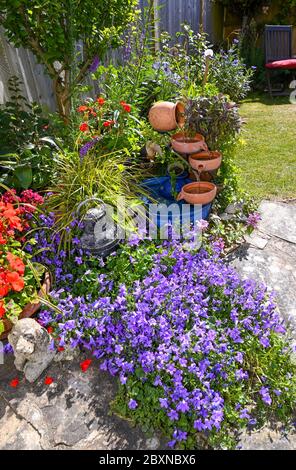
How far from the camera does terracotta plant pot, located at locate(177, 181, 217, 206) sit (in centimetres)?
259

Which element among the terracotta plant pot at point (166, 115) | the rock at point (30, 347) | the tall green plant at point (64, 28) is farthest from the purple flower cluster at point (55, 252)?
the tall green plant at point (64, 28)

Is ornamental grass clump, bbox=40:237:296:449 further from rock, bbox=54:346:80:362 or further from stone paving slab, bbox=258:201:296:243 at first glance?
stone paving slab, bbox=258:201:296:243

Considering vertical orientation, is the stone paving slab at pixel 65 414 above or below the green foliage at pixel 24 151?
below

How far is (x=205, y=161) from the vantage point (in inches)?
107

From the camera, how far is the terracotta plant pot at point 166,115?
2.88 metres

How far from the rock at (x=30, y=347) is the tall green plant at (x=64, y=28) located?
2.02 m

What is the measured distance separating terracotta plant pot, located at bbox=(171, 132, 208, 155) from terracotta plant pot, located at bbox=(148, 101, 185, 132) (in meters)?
0.15

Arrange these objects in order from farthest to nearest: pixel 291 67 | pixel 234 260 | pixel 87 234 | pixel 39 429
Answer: pixel 291 67, pixel 234 260, pixel 87 234, pixel 39 429

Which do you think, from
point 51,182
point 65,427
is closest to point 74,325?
point 65,427

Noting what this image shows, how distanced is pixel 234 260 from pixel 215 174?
766mm

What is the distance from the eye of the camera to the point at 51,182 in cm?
268

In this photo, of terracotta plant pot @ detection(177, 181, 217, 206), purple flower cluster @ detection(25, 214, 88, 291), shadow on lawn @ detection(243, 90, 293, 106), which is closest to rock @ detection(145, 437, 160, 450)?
purple flower cluster @ detection(25, 214, 88, 291)

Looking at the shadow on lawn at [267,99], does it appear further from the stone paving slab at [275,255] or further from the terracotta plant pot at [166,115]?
the terracotta plant pot at [166,115]
